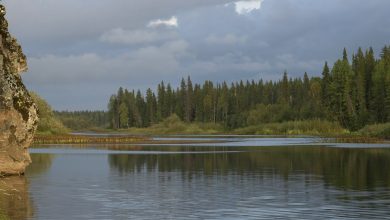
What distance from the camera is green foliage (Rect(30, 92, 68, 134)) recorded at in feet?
415

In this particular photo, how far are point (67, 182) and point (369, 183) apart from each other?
67.6 feet

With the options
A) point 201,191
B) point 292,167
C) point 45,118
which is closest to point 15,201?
point 201,191

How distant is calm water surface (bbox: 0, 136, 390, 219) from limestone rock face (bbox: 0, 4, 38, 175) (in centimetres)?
151

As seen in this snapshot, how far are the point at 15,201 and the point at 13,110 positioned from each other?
10264mm

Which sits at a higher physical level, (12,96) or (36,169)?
(12,96)

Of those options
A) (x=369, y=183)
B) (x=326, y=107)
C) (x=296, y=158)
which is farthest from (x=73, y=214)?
(x=326, y=107)

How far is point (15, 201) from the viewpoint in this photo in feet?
103

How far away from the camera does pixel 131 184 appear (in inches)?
1602

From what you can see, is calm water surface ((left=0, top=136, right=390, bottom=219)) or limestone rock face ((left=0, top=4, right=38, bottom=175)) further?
limestone rock face ((left=0, top=4, right=38, bottom=175))

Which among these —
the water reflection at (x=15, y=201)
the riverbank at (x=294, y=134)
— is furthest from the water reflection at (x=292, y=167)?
the riverbank at (x=294, y=134)

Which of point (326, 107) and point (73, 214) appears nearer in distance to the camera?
point (73, 214)

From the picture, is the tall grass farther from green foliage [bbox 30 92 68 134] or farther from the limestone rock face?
the limestone rock face

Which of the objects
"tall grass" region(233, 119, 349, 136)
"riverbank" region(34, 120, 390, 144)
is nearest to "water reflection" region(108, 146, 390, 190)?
"riverbank" region(34, 120, 390, 144)

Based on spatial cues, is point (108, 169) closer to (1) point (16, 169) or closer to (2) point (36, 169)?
(2) point (36, 169)
